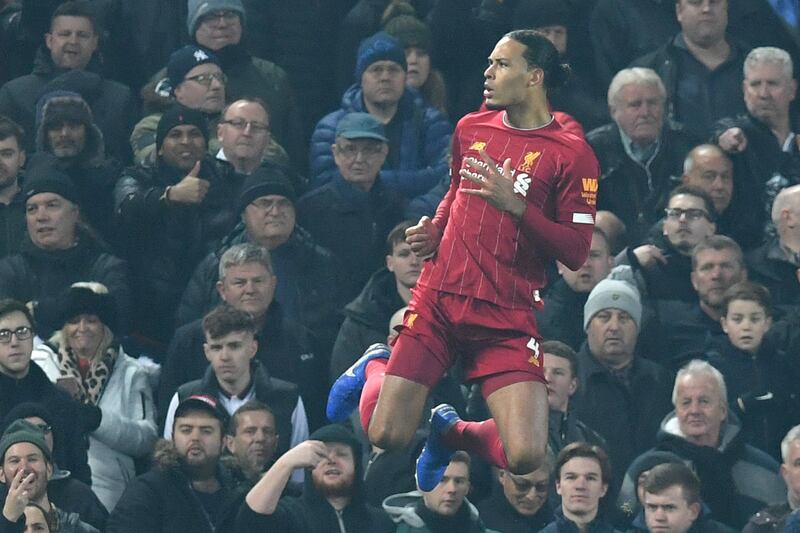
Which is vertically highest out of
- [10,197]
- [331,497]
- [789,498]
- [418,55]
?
[418,55]

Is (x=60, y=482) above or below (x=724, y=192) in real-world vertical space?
below

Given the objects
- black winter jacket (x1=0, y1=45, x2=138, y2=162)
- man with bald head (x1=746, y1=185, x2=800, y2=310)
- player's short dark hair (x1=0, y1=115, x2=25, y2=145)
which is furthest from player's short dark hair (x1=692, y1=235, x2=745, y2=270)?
player's short dark hair (x1=0, y1=115, x2=25, y2=145)

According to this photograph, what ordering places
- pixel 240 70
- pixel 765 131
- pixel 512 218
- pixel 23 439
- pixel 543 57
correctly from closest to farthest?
pixel 512 218
pixel 543 57
pixel 23 439
pixel 765 131
pixel 240 70

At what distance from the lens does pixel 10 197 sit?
51.3 feet

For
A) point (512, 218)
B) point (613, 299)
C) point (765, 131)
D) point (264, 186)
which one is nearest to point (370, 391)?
point (512, 218)

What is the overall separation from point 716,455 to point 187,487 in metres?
3.36

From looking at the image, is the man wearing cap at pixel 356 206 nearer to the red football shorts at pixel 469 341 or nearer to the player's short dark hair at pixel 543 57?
the red football shorts at pixel 469 341

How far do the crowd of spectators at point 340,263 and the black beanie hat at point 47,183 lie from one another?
0.02 meters

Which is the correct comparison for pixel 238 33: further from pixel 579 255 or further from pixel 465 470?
pixel 579 255

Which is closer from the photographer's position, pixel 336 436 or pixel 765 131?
pixel 336 436

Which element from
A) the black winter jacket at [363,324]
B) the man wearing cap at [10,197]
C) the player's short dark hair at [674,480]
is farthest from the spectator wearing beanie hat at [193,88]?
the player's short dark hair at [674,480]

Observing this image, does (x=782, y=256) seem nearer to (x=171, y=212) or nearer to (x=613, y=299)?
(x=613, y=299)

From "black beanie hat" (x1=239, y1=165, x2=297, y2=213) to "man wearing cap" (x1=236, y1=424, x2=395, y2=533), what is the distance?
2364mm

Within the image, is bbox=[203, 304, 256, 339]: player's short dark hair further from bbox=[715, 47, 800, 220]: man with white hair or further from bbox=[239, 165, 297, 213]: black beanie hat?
bbox=[715, 47, 800, 220]: man with white hair
